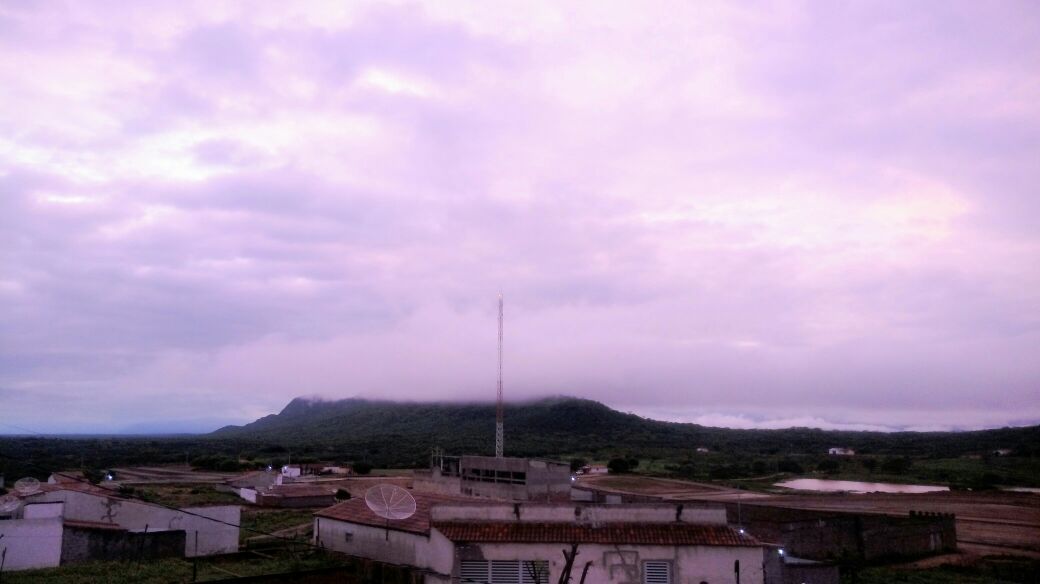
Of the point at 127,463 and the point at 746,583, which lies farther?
the point at 127,463

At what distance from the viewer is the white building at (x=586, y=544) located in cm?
1970

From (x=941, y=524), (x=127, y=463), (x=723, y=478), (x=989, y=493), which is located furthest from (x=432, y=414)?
(x=941, y=524)

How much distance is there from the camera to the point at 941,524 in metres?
41.7

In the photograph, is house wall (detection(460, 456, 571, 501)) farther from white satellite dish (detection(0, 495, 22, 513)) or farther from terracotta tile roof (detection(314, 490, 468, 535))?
white satellite dish (detection(0, 495, 22, 513))

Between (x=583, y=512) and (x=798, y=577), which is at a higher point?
(x=583, y=512)

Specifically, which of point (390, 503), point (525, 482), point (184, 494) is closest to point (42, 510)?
point (390, 503)

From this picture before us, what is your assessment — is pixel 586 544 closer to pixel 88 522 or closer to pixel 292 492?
pixel 88 522

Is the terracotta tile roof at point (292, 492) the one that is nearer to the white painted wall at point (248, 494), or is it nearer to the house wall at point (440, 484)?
the white painted wall at point (248, 494)

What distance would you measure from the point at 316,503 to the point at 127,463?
55.1 meters

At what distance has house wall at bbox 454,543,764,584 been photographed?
1966cm

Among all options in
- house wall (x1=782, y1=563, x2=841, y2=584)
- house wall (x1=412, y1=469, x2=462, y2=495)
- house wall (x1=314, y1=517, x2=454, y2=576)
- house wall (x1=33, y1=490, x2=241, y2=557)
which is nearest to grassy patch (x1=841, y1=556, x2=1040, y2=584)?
house wall (x1=782, y1=563, x2=841, y2=584)

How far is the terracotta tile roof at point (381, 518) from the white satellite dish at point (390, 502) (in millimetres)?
295

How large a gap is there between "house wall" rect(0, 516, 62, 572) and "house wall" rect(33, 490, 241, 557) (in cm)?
315

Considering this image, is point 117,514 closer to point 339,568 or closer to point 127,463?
point 339,568
